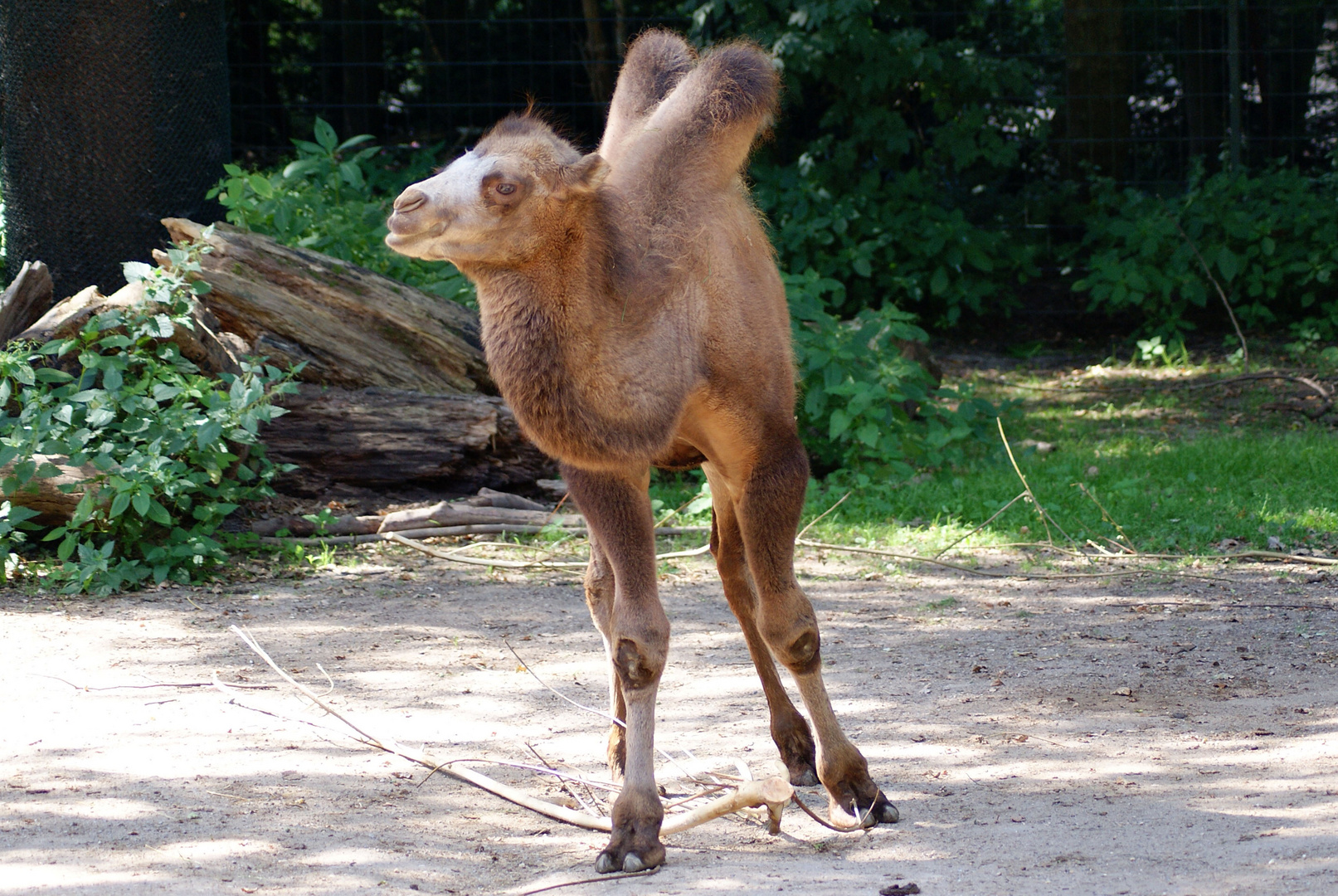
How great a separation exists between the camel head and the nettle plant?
3050mm

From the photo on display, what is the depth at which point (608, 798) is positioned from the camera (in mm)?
3639

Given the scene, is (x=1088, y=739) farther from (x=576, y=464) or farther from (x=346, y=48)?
(x=346, y=48)

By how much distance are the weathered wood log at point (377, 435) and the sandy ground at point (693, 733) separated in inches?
37.2

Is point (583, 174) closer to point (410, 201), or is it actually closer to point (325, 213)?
point (410, 201)

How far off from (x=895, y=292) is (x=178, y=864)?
9.06 metres

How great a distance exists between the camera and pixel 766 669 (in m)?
3.79

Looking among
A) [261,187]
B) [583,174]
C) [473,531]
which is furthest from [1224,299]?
[583,174]

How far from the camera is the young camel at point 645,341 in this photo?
2.91m

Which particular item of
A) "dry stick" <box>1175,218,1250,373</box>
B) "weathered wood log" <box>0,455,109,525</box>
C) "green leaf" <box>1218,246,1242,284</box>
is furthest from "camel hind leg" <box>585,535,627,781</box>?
"green leaf" <box>1218,246,1242,284</box>

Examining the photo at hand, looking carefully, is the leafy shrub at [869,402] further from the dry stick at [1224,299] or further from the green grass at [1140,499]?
the dry stick at [1224,299]

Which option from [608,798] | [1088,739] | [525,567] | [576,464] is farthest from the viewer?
[525,567]

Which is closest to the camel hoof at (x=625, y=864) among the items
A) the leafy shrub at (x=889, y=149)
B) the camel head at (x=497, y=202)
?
the camel head at (x=497, y=202)

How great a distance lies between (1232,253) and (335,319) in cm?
761

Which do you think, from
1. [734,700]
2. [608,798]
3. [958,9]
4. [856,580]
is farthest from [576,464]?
[958,9]
